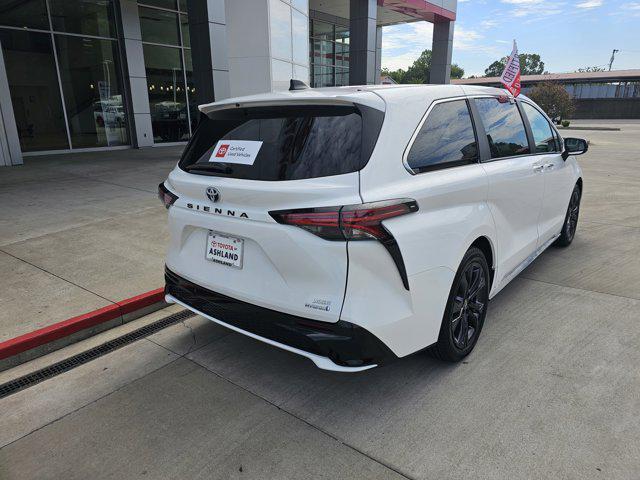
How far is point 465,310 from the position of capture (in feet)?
10.6

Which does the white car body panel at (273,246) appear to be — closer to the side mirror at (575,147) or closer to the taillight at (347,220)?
the taillight at (347,220)

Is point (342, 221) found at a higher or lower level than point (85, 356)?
higher

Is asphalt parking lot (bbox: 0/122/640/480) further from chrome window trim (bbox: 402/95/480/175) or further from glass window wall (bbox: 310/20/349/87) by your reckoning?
glass window wall (bbox: 310/20/349/87)

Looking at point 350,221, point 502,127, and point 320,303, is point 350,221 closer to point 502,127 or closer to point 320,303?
point 320,303

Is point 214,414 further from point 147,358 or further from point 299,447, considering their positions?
point 147,358

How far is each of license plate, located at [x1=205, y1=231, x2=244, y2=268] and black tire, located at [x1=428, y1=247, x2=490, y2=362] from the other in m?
1.34

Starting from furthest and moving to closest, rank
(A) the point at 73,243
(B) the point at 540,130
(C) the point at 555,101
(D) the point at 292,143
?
(C) the point at 555,101 → (A) the point at 73,243 → (B) the point at 540,130 → (D) the point at 292,143

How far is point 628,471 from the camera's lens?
7.60 ft

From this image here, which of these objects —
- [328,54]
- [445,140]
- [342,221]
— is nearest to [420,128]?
[445,140]

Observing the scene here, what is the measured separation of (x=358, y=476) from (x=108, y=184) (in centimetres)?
852

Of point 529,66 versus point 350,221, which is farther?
point 529,66

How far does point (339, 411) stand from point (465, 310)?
1.13 meters

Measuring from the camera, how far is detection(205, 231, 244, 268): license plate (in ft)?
9.06

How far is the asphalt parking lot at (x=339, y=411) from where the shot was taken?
7.90 ft
